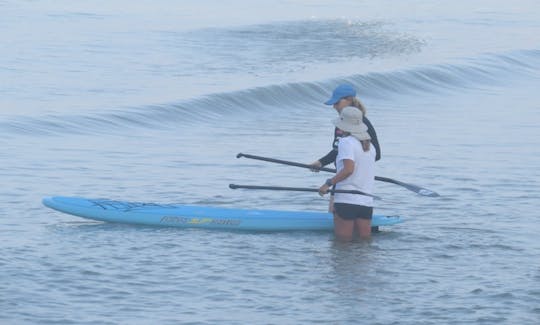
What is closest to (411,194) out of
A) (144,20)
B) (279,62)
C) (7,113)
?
(7,113)

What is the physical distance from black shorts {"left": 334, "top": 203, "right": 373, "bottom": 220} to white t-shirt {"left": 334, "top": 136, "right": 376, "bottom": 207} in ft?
0.17

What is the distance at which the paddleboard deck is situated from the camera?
1319 centimetres

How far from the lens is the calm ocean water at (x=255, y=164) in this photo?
10.6m

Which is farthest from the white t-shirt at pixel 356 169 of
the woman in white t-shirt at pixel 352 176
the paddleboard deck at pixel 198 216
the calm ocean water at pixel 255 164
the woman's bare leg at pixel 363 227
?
the paddleboard deck at pixel 198 216

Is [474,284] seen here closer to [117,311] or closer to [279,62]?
[117,311]

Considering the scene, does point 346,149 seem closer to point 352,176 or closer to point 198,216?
point 352,176

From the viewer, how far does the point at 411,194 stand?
1562 centimetres

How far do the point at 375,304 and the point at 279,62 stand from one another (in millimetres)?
22580

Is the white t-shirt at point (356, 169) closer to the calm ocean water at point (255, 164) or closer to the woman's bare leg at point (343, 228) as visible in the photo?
the woman's bare leg at point (343, 228)

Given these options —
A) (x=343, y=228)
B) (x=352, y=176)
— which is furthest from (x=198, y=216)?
(x=352, y=176)

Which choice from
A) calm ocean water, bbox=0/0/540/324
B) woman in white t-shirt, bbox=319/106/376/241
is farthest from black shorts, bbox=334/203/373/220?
calm ocean water, bbox=0/0/540/324

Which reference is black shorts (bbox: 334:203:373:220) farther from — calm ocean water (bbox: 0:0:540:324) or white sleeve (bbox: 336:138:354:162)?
white sleeve (bbox: 336:138:354:162)

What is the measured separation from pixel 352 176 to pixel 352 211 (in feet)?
1.53

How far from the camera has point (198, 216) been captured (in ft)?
43.4
